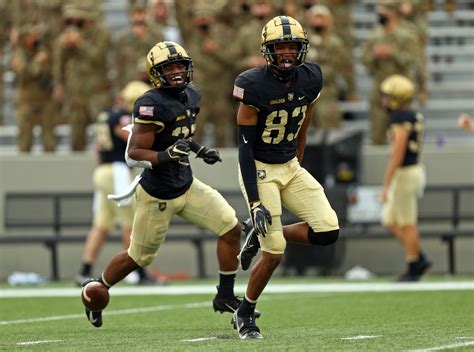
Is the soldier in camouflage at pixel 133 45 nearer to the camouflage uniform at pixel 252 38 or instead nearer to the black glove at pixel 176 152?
the camouflage uniform at pixel 252 38

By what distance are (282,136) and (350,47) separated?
8.78 m

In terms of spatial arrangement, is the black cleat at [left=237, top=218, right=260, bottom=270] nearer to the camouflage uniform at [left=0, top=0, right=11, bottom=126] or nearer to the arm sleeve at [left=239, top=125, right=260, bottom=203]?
the arm sleeve at [left=239, top=125, right=260, bottom=203]

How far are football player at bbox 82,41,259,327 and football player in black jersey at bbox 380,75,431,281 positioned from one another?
432 cm

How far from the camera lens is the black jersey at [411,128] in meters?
12.9

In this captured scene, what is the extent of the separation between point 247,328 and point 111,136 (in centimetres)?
594

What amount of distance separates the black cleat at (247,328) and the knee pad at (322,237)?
0.62 metres

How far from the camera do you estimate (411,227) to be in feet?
43.1

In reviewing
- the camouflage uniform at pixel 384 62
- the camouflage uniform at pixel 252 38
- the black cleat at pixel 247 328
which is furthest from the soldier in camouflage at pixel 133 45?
the black cleat at pixel 247 328

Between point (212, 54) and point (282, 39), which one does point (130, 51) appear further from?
point (282, 39)

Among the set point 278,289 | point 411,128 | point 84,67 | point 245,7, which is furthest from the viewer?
point 84,67

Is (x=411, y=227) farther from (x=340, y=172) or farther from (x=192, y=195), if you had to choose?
(x=192, y=195)

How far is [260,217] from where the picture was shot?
7762 mm

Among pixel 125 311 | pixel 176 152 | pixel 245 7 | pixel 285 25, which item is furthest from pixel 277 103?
pixel 245 7

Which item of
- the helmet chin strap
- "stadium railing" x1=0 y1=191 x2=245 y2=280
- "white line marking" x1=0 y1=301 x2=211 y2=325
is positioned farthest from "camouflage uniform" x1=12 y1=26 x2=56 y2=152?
the helmet chin strap
